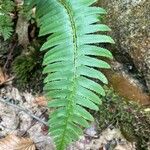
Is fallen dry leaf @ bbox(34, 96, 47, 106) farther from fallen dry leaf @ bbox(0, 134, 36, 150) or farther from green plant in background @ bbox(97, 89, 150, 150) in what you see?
green plant in background @ bbox(97, 89, 150, 150)

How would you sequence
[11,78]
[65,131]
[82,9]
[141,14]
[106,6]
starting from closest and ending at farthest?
1. [65,131]
2. [82,9]
3. [141,14]
4. [106,6]
5. [11,78]

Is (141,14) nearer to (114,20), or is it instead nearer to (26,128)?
(114,20)

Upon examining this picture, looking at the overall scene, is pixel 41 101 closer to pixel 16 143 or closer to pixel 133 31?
pixel 16 143

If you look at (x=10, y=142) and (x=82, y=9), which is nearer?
(x=82, y=9)

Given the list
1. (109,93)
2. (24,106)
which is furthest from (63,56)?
(24,106)

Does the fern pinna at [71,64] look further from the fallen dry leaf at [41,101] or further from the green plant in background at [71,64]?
the fallen dry leaf at [41,101]

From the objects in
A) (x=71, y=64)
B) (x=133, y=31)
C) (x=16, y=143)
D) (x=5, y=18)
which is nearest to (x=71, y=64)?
(x=71, y=64)
